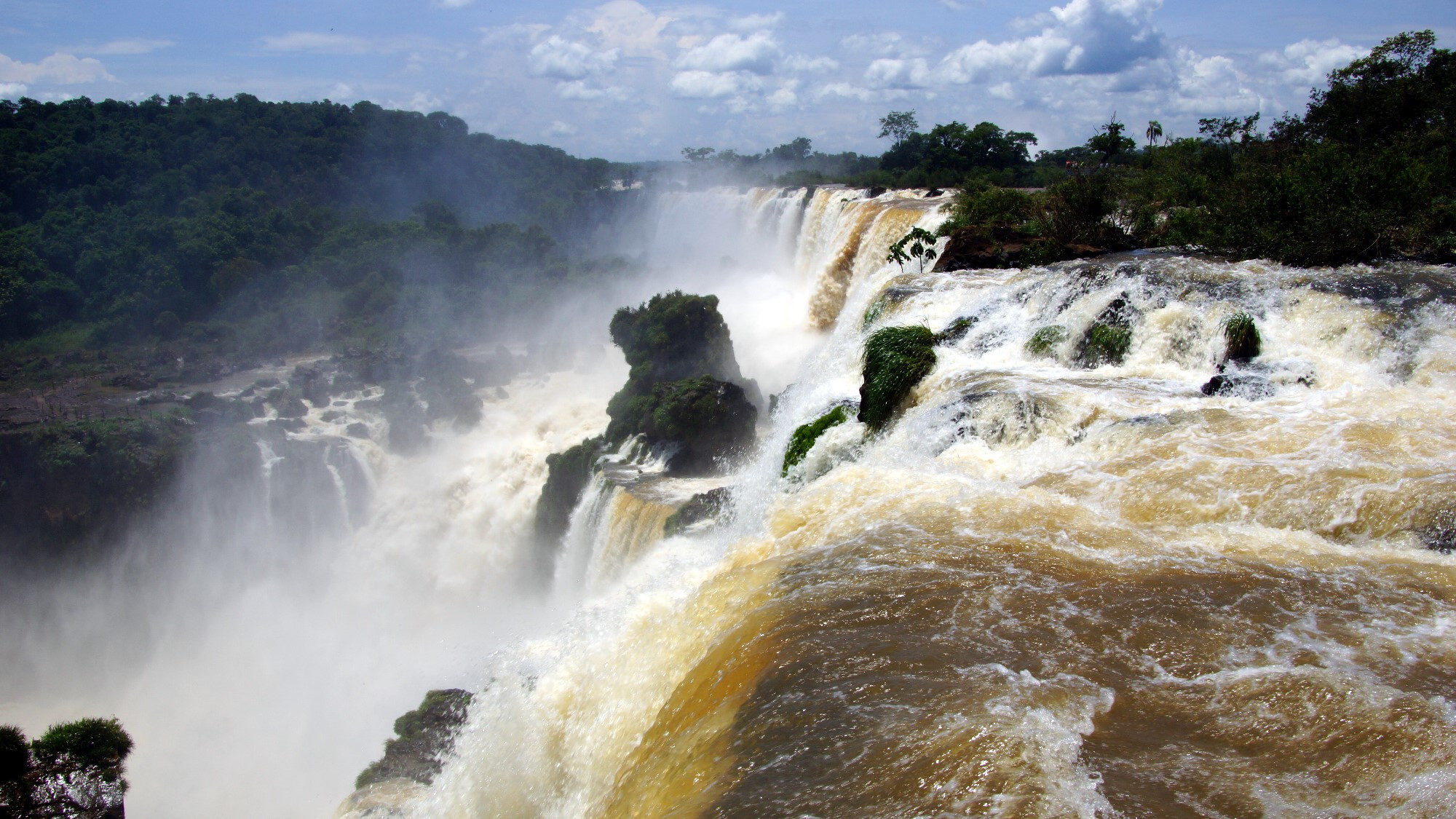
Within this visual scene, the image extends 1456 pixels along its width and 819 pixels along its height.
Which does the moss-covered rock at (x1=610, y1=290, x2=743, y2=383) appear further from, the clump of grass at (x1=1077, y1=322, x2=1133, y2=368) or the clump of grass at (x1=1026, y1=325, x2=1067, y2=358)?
the clump of grass at (x1=1077, y1=322, x2=1133, y2=368)

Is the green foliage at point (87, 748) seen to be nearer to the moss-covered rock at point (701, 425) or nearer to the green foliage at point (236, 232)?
the moss-covered rock at point (701, 425)

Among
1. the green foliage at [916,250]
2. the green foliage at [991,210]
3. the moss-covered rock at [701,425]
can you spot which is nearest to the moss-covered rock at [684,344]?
the moss-covered rock at [701,425]

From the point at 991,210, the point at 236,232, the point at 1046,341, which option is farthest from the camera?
the point at 236,232

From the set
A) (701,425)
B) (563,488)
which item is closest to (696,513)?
(701,425)

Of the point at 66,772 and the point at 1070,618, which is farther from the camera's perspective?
the point at 66,772

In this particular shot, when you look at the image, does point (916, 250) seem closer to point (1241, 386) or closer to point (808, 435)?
point (808, 435)

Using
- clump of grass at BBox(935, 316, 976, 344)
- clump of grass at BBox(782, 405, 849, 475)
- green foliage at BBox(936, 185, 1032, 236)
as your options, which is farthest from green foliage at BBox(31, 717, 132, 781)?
green foliage at BBox(936, 185, 1032, 236)
